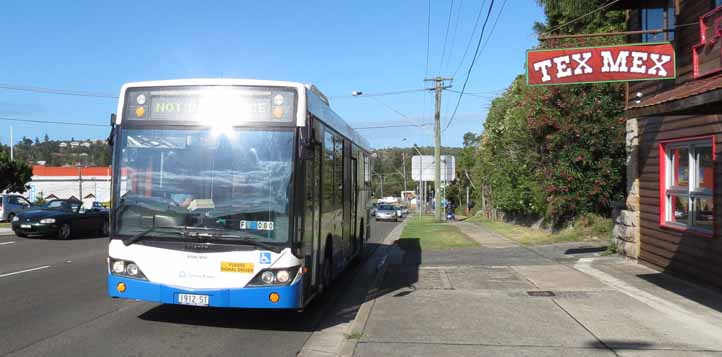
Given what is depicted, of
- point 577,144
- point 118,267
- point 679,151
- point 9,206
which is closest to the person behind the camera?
point 118,267

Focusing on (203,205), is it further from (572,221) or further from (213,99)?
(572,221)

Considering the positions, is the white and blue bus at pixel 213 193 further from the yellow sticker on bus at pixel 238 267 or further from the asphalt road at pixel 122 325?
the asphalt road at pixel 122 325

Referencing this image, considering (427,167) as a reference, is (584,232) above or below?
below

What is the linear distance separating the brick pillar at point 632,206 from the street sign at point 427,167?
25.5m

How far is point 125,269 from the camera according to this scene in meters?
7.11

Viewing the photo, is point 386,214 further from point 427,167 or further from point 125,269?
point 125,269

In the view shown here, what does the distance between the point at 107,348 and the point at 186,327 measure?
46.4 inches

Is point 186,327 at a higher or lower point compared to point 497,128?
lower

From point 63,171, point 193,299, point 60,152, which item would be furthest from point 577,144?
point 60,152

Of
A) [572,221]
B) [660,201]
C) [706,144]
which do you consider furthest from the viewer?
[572,221]

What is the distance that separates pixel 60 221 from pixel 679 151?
721 inches

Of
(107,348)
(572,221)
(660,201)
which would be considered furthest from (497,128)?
(107,348)

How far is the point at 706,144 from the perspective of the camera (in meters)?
9.91

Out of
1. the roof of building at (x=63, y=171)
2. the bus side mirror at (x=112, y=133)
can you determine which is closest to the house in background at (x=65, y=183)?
the roof of building at (x=63, y=171)
